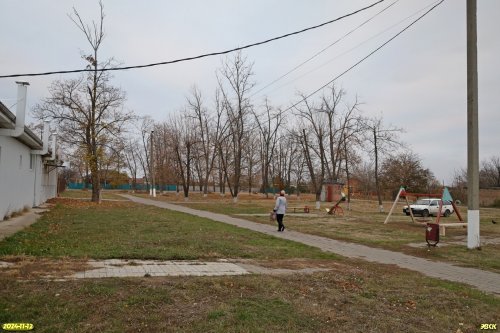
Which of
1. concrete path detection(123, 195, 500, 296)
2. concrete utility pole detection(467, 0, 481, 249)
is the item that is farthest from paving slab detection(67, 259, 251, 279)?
concrete utility pole detection(467, 0, 481, 249)

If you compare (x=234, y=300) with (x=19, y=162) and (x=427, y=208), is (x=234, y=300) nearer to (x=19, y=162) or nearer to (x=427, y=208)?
(x=19, y=162)

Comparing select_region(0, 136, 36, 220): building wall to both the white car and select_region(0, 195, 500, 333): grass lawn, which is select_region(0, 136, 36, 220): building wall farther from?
the white car

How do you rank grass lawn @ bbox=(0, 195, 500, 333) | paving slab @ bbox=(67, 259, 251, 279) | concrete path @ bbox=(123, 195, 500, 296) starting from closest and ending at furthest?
grass lawn @ bbox=(0, 195, 500, 333) < paving slab @ bbox=(67, 259, 251, 279) < concrete path @ bbox=(123, 195, 500, 296)

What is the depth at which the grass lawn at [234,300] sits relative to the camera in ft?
16.1

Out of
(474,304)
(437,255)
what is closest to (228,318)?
(474,304)

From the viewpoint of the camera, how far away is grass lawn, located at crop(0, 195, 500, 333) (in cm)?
491

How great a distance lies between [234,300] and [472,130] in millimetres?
10554

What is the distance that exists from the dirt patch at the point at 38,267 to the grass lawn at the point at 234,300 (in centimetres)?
2

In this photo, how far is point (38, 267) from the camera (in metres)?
7.40

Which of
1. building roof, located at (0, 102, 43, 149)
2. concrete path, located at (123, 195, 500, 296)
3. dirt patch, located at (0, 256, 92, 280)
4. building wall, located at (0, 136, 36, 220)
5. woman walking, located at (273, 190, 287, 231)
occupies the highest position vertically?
building roof, located at (0, 102, 43, 149)

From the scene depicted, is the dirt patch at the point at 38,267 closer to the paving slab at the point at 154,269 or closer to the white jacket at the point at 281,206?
the paving slab at the point at 154,269

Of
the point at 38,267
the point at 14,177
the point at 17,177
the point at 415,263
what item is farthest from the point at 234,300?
the point at 17,177

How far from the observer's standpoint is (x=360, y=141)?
39938mm

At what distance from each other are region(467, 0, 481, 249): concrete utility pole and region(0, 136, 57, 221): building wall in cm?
1662
